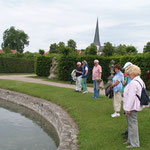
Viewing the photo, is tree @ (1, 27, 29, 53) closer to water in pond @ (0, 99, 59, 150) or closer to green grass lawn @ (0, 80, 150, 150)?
water in pond @ (0, 99, 59, 150)

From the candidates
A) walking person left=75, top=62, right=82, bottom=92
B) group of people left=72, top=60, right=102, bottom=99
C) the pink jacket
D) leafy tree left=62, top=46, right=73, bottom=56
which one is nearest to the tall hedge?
leafy tree left=62, top=46, right=73, bottom=56

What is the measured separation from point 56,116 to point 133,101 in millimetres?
4077

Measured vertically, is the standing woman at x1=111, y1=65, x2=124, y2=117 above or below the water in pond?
above

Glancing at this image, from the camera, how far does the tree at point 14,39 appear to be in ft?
279

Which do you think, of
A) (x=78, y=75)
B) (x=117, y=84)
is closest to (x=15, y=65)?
→ (x=78, y=75)

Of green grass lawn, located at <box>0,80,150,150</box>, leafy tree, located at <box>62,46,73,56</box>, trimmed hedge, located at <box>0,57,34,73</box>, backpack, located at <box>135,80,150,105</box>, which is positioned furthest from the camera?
trimmed hedge, located at <box>0,57,34,73</box>

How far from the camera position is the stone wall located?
4.91m

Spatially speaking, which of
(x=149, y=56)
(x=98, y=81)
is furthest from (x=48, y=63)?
(x=98, y=81)

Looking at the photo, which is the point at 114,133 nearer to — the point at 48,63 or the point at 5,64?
the point at 48,63

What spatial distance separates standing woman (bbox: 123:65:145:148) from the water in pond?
7.98 feet

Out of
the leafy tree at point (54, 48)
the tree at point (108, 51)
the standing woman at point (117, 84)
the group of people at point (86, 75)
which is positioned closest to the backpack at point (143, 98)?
the standing woman at point (117, 84)

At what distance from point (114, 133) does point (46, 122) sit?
3.85 m

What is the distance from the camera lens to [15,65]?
35.2 m

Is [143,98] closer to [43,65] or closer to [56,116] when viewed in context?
[56,116]
